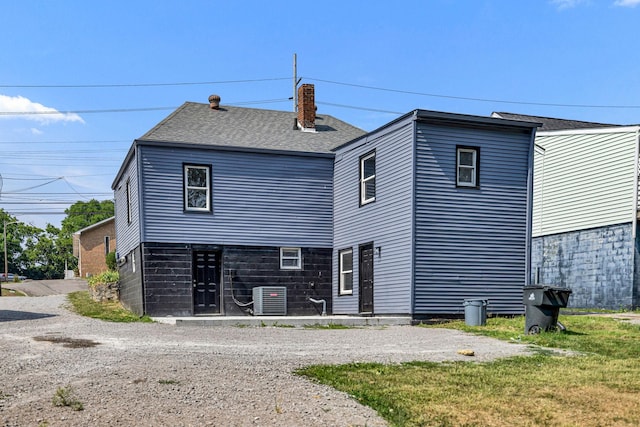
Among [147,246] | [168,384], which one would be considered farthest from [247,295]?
[168,384]

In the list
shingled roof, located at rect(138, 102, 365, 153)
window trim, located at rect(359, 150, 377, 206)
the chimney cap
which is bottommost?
window trim, located at rect(359, 150, 377, 206)

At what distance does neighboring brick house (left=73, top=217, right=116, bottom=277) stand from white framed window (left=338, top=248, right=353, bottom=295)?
3927 cm

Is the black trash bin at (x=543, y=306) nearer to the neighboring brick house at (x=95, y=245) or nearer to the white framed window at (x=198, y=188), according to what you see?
the white framed window at (x=198, y=188)

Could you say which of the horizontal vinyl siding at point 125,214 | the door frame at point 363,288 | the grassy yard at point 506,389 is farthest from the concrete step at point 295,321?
the grassy yard at point 506,389

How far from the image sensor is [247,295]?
63.1 feet

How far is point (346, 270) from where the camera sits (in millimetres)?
19688

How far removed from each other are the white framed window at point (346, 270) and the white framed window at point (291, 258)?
4.60 feet

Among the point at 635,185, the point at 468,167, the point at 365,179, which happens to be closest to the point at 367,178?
the point at 365,179

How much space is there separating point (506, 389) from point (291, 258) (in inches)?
525

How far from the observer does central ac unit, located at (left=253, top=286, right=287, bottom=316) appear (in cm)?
1862

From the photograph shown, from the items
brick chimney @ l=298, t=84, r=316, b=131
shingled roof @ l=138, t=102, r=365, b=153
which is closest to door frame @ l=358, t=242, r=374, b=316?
shingled roof @ l=138, t=102, r=365, b=153

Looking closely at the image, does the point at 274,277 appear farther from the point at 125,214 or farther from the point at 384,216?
the point at 125,214

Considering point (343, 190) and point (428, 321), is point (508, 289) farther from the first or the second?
point (343, 190)

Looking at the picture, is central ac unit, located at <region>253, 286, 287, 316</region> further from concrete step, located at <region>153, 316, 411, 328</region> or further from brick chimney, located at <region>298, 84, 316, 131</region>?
brick chimney, located at <region>298, 84, 316, 131</region>
